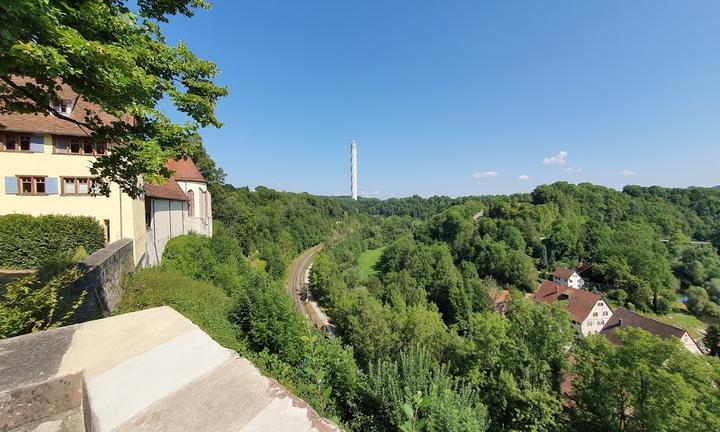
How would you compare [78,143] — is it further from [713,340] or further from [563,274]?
[563,274]

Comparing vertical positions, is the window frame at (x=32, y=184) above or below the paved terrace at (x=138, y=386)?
above

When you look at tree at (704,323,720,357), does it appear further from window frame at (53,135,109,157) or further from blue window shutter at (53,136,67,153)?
blue window shutter at (53,136,67,153)

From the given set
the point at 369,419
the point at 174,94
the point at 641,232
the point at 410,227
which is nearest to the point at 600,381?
the point at 369,419

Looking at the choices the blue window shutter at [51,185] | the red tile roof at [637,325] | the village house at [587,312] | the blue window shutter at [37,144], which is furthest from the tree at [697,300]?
the blue window shutter at [37,144]

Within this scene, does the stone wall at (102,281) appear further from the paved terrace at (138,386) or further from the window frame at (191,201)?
the window frame at (191,201)

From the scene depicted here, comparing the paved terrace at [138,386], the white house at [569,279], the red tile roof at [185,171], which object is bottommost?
the white house at [569,279]

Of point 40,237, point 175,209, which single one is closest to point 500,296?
point 175,209

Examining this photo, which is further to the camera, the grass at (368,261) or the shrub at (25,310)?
the grass at (368,261)
